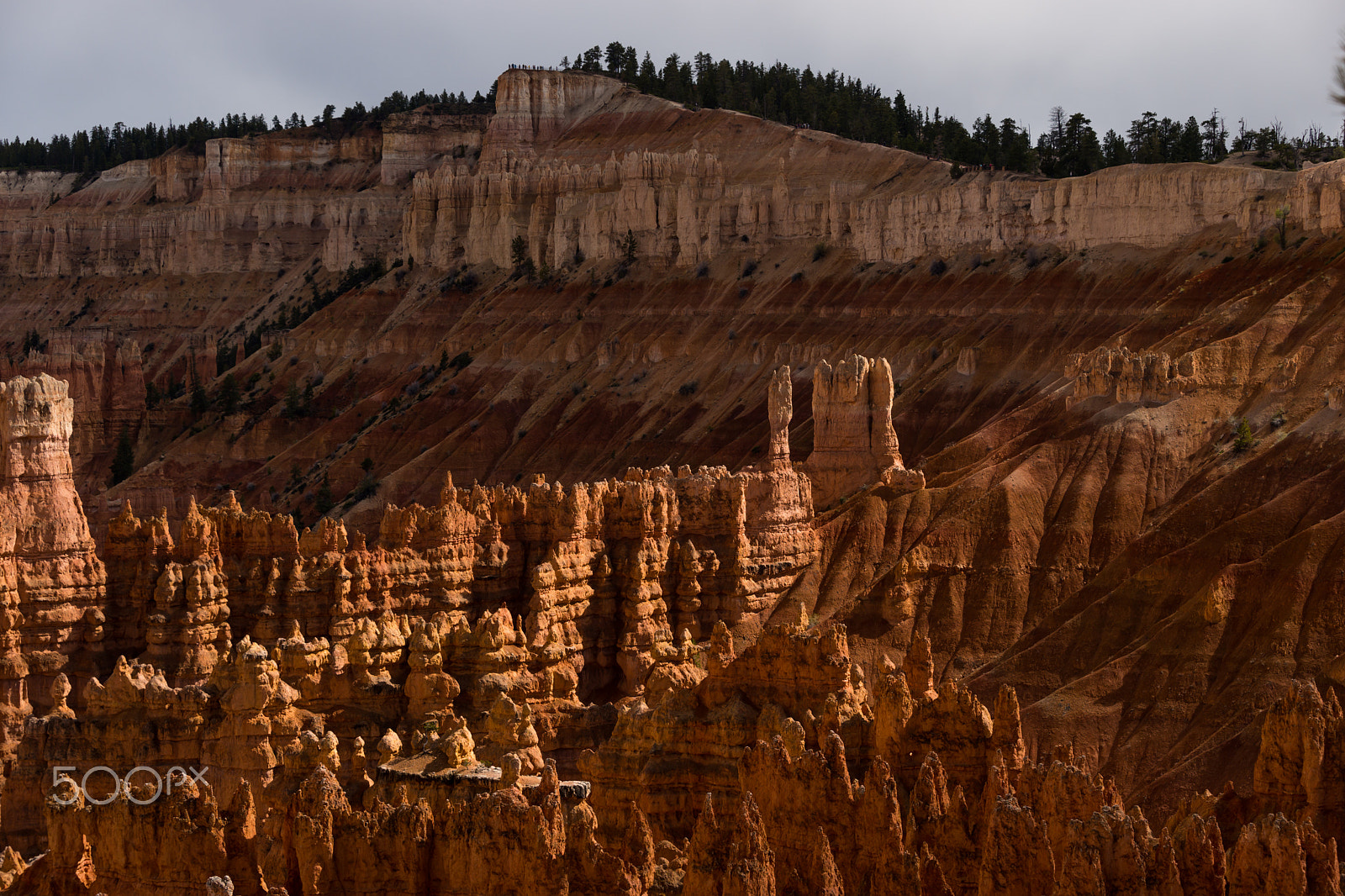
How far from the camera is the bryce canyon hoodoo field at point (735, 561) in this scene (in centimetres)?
2716

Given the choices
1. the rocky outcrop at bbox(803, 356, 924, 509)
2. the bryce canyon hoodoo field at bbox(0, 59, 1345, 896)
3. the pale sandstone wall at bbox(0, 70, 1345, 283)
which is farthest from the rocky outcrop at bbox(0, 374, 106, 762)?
the pale sandstone wall at bbox(0, 70, 1345, 283)

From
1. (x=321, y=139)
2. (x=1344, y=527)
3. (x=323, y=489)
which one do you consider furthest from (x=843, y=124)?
(x=1344, y=527)

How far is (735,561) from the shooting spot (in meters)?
58.4

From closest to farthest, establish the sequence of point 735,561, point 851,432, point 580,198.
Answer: point 735,561 < point 851,432 < point 580,198

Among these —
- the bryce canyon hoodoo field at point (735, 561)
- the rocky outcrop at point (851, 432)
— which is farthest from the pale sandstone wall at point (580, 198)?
the rocky outcrop at point (851, 432)

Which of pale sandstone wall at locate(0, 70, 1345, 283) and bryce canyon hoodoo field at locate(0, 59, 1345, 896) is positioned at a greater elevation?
pale sandstone wall at locate(0, 70, 1345, 283)

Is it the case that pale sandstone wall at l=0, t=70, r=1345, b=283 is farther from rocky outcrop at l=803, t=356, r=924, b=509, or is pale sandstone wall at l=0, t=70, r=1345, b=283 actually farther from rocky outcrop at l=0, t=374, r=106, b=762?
rocky outcrop at l=0, t=374, r=106, b=762

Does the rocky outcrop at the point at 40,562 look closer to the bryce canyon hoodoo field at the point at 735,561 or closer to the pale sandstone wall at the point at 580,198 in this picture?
the bryce canyon hoodoo field at the point at 735,561

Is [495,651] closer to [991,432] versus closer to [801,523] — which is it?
[801,523]

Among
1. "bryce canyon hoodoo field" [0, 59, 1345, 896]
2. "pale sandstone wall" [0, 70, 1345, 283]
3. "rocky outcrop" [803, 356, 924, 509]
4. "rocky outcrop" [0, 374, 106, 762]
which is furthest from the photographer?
"pale sandstone wall" [0, 70, 1345, 283]

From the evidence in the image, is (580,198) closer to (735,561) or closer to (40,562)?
(735,561)

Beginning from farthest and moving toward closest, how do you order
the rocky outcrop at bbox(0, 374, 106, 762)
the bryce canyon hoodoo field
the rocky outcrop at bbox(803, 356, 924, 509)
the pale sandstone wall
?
1. the pale sandstone wall
2. the rocky outcrop at bbox(803, 356, 924, 509)
3. the rocky outcrop at bbox(0, 374, 106, 762)
4. the bryce canyon hoodoo field

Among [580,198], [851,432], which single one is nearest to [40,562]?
[851,432]

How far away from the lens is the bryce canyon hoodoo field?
2716cm
